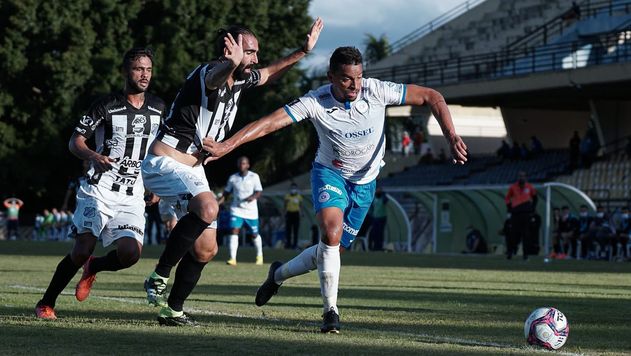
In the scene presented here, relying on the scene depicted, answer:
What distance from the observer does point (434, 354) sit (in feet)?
23.9

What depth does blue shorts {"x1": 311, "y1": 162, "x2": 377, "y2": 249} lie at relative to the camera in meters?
9.09

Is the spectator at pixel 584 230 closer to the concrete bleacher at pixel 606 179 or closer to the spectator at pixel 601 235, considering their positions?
the spectator at pixel 601 235

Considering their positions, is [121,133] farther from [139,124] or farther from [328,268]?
[328,268]

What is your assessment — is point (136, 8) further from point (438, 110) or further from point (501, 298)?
point (438, 110)

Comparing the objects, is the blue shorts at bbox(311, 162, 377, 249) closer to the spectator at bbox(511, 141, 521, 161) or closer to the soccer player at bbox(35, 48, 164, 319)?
the soccer player at bbox(35, 48, 164, 319)

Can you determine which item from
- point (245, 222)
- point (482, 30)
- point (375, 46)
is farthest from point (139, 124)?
point (375, 46)

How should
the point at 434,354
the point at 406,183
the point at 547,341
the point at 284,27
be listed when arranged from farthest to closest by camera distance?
the point at 284,27 → the point at 406,183 → the point at 547,341 → the point at 434,354

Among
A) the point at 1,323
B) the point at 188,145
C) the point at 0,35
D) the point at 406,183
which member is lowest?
the point at 1,323

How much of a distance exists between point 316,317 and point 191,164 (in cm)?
182

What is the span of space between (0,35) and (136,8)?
6.03 m

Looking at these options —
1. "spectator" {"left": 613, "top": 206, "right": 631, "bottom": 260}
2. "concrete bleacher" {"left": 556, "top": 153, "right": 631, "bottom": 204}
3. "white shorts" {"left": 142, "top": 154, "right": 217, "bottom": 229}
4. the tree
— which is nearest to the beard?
"white shorts" {"left": 142, "top": 154, "right": 217, "bottom": 229}

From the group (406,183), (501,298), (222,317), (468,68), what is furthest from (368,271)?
(468,68)

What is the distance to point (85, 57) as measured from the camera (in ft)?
169

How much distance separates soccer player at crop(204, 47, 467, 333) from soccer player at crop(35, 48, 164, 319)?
1474mm
